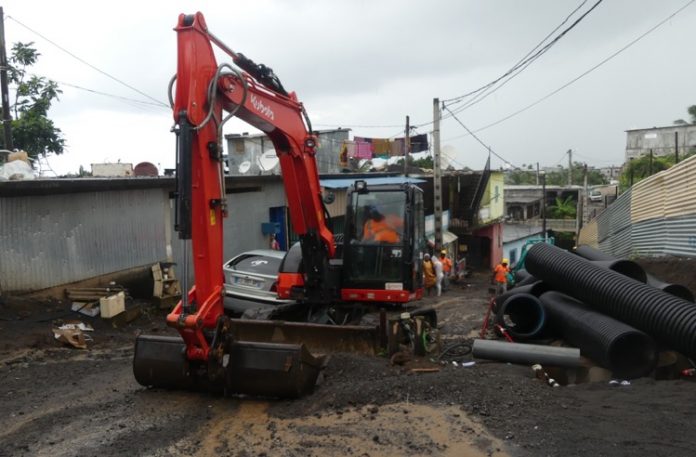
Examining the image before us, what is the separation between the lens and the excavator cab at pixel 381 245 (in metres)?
8.45

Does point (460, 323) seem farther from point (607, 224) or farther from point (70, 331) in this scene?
point (607, 224)

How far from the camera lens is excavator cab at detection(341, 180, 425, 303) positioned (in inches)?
332

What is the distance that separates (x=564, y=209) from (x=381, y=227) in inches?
1670

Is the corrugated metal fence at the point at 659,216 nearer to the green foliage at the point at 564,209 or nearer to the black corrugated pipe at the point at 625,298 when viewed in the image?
the black corrugated pipe at the point at 625,298

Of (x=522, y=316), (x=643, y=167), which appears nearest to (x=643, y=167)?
(x=643, y=167)

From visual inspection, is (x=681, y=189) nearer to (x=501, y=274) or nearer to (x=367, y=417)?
(x=501, y=274)

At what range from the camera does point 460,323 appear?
12.0m

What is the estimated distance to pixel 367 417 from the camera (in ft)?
17.6

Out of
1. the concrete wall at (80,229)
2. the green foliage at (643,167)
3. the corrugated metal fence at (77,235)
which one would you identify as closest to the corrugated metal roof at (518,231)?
the green foliage at (643,167)

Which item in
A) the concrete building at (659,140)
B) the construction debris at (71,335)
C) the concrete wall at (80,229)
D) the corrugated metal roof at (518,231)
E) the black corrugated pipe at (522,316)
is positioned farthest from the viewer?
the concrete building at (659,140)

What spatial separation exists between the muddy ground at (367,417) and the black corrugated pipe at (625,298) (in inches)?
23.1

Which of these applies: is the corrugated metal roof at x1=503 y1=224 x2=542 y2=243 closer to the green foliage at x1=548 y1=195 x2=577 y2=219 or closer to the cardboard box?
the green foliage at x1=548 y1=195 x2=577 y2=219

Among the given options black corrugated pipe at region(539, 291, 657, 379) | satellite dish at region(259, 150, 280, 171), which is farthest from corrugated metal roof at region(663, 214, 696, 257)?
satellite dish at region(259, 150, 280, 171)

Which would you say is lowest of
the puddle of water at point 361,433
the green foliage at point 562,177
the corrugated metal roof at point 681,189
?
the puddle of water at point 361,433
